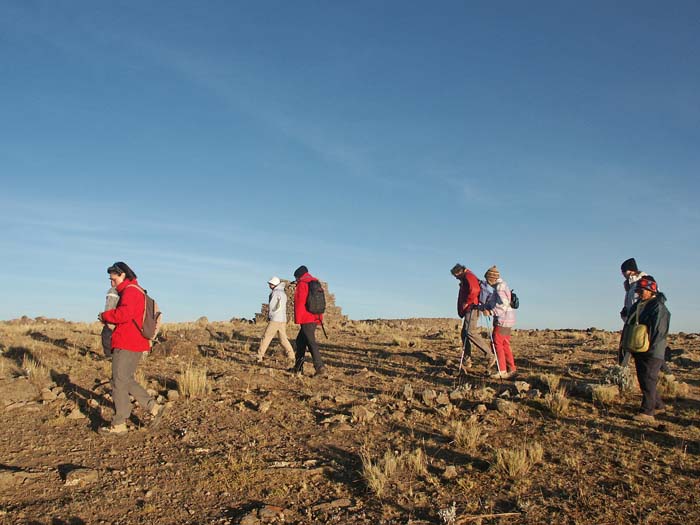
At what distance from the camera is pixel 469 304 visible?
36.7ft

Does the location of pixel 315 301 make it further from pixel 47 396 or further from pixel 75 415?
pixel 47 396

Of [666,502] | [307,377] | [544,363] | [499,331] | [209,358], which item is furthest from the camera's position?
[209,358]

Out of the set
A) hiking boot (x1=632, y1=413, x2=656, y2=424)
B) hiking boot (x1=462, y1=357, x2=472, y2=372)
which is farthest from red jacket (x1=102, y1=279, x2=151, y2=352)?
hiking boot (x1=632, y1=413, x2=656, y2=424)

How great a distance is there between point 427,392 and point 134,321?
461cm

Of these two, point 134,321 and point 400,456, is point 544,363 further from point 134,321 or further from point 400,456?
point 134,321

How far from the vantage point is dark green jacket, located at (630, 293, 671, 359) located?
748cm

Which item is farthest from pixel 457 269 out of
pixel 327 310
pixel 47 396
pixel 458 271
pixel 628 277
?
pixel 327 310

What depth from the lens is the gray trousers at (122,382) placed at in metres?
7.41

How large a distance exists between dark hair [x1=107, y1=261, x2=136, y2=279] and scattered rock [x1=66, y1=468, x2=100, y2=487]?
265 centimetres

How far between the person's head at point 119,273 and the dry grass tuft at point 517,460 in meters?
5.40

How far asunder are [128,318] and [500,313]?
6451mm

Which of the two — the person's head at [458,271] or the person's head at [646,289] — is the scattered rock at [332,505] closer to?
the person's head at [646,289]

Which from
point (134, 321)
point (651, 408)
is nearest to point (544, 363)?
point (651, 408)

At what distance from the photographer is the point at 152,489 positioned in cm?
570
